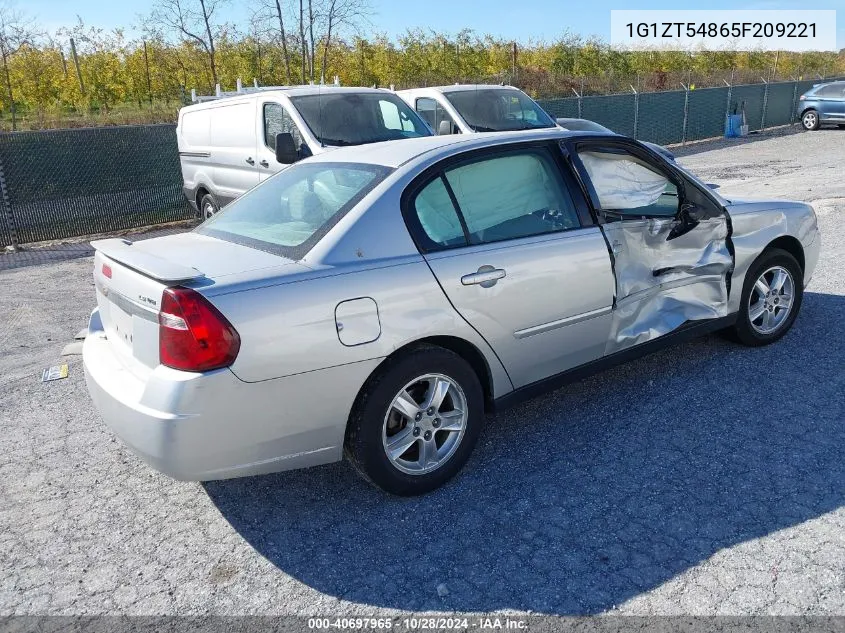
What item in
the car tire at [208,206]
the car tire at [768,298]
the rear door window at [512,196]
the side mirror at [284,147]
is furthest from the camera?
the car tire at [208,206]

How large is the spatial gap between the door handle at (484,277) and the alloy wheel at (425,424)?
1.49ft

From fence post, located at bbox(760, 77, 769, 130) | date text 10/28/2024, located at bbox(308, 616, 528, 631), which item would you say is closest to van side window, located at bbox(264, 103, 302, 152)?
date text 10/28/2024, located at bbox(308, 616, 528, 631)

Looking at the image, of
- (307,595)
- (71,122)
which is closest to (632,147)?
(307,595)

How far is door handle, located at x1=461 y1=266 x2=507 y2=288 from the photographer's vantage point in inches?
128

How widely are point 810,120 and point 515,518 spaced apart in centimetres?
2588

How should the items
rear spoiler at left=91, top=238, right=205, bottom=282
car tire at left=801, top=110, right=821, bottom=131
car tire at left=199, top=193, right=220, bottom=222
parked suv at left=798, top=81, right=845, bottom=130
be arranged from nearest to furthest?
rear spoiler at left=91, top=238, right=205, bottom=282
car tire at left=199, top=193, right=220, bottom=222
parked suv at left=798, top=81, right=845, bottom=130
car tire at left=801, top=110, right=821, bottom=131

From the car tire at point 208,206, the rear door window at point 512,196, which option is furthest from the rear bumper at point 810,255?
the car tire at point 208,206

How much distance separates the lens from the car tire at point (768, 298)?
4.62 m

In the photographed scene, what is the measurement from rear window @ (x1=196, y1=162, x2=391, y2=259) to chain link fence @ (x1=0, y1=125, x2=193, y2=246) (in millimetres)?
8419

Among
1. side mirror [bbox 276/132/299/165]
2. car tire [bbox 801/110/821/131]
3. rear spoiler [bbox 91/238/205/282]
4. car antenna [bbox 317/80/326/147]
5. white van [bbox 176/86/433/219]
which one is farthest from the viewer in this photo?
car tire [bbox 801/110/821/131]

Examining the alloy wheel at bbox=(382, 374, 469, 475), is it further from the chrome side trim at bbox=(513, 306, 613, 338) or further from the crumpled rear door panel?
the crumpled rear door panel

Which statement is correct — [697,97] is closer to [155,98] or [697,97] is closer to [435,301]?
[155,98]

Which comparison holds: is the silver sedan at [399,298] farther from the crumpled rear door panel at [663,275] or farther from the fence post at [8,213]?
the fence post at [8,213]

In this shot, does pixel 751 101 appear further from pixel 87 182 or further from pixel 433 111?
pixel 87 182
